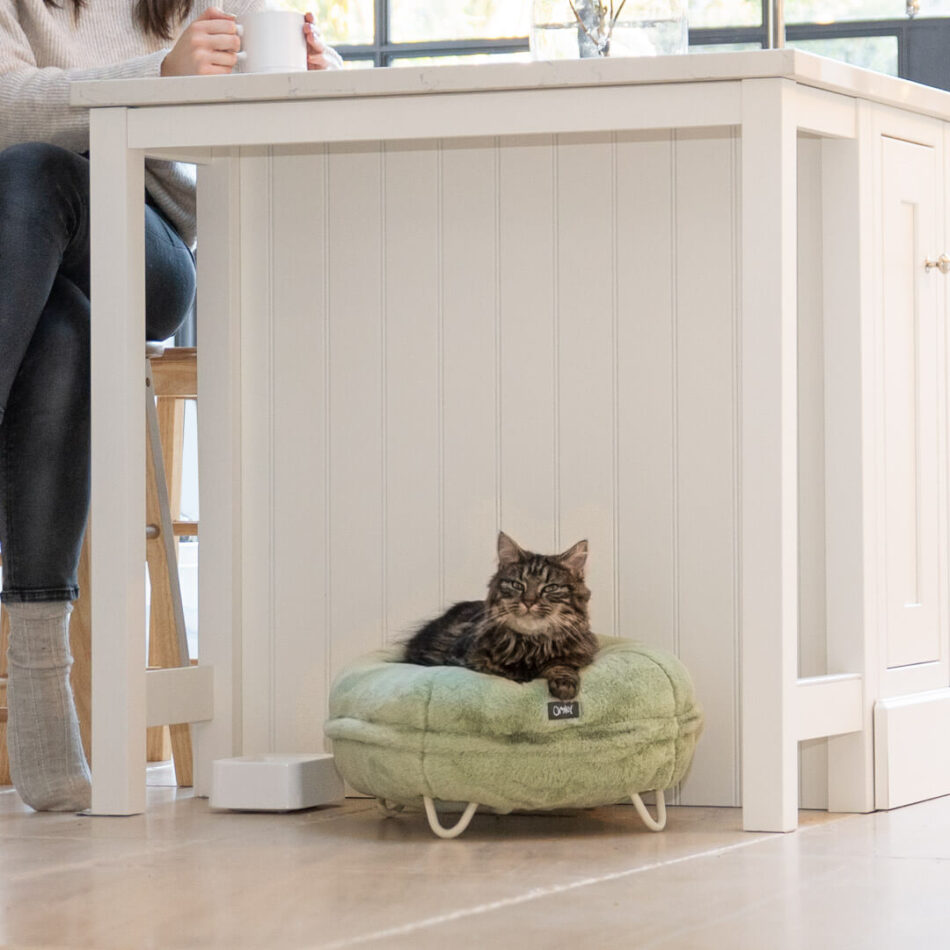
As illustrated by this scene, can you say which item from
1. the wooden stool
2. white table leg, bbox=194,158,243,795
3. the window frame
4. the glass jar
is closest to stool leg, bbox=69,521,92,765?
the wooden stool

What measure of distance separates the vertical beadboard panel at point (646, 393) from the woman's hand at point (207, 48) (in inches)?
18.4

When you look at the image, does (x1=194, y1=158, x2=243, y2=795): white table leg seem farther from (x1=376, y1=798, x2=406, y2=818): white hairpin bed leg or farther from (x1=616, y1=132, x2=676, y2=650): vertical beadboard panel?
(x1=616, y1=132, x2=676, y2=650): vertical beadboard panel

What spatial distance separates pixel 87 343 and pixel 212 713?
0.47m

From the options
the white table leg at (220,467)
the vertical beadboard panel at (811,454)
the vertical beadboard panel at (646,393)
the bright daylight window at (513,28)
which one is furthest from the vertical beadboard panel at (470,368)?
Result: the bright daylight window at (513,28)

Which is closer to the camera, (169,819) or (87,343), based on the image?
(169,819)

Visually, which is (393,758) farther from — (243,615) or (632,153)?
(632,153)

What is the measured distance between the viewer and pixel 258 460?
197 cm

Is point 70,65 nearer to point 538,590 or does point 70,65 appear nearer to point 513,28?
point 538,590

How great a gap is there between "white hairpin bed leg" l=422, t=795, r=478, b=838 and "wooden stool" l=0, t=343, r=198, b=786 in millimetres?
506

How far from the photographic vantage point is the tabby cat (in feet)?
5.24

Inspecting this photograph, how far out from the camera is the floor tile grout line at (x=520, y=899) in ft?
3.76

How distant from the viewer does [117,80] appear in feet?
5.67

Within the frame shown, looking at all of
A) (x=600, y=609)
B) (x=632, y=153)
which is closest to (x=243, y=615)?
(x=600, y=609)

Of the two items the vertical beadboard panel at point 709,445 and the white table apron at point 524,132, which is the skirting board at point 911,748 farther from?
the vertical beadboard panel at point 709,445
